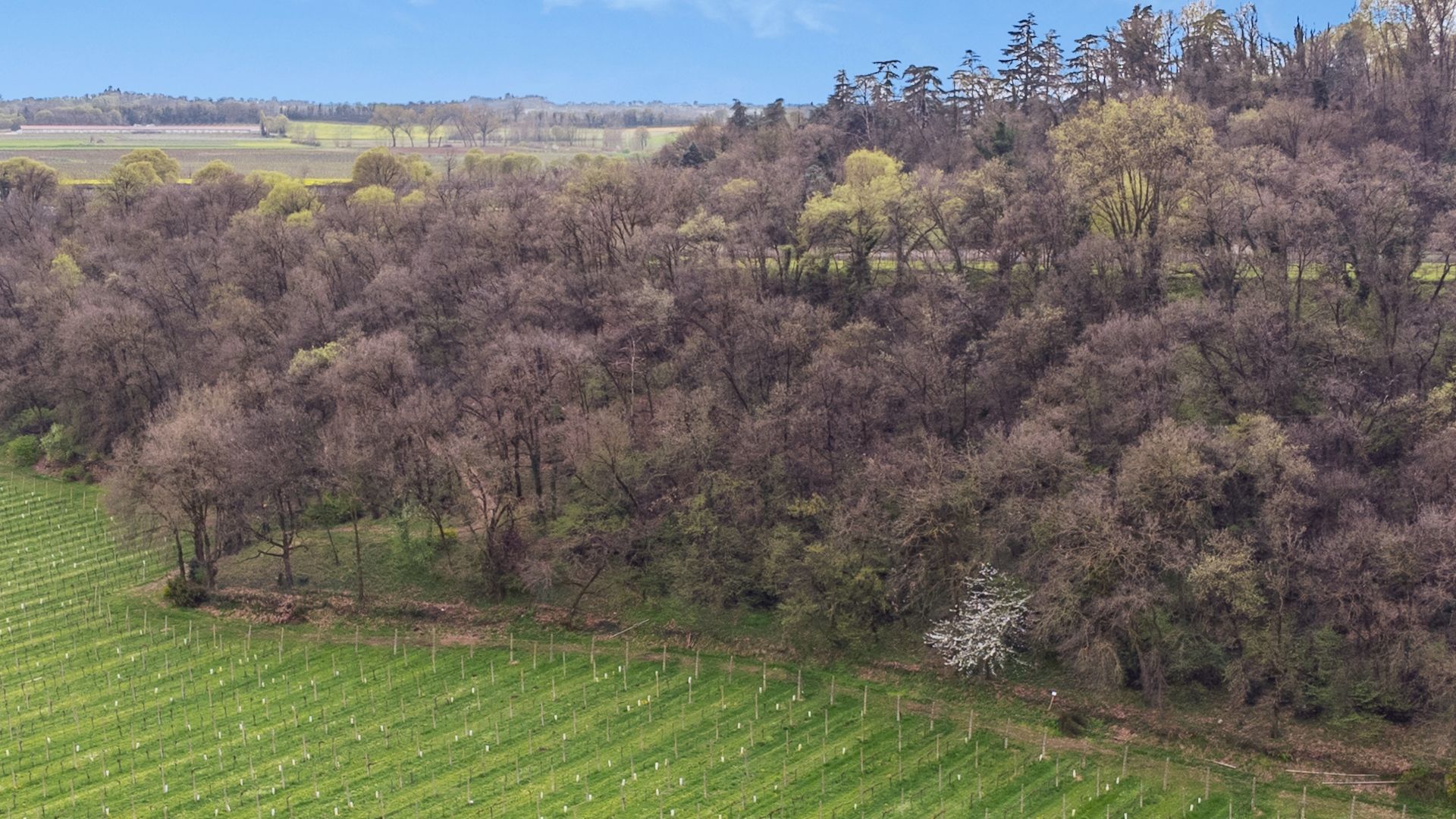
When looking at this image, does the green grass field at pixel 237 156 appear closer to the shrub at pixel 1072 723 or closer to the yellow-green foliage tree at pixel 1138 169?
the yellow-green foliage tree at pixel 1138 169

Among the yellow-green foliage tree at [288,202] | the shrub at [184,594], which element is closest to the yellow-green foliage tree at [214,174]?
the yellow-green foliage tree at [288,202]

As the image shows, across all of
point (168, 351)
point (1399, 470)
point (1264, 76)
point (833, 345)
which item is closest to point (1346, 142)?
point (1264, 76)

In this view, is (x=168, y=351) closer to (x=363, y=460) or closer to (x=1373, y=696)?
(x=363, y=460)

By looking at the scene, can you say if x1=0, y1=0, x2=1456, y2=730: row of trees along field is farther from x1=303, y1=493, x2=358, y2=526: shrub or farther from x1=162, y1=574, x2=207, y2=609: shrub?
x1=162, y1=574, x2=207, y2=609: shrub

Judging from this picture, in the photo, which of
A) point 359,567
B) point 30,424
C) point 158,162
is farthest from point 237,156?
point 359,567

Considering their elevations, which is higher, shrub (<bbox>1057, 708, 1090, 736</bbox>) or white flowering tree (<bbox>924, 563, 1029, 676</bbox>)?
white flowering tree (<bbox>924, 563, 1029, 676</bbox>)

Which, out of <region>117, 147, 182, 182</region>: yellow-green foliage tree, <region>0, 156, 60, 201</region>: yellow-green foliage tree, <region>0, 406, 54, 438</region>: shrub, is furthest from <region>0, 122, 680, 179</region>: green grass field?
<region>0, 406, 54, 438</region>: shrub
